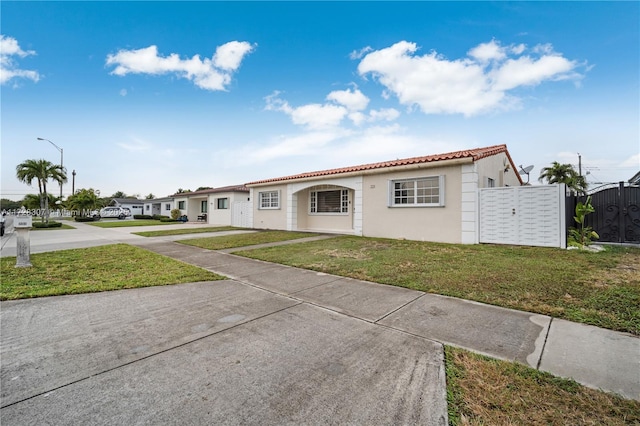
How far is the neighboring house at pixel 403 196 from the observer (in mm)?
9539

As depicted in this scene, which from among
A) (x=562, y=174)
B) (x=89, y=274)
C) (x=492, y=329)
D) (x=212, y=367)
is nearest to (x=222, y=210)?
(x=89, y=274)

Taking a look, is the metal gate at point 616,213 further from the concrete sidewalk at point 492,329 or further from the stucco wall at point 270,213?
the stucco wall at point 270,213

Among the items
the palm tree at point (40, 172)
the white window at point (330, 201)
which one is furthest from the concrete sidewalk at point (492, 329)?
the palm tree at point (40, 172)

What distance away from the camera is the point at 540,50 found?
1016 centimetres

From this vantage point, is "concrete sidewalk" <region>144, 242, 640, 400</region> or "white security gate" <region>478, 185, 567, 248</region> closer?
"concrete sidewalk" <region>144, 242, 640, 400</region>

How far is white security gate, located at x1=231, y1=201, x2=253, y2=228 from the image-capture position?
19.7 m

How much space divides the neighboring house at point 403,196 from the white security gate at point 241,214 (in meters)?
4.24

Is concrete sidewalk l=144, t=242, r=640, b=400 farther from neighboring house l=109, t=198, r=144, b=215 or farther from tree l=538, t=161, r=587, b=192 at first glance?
neighboring house l=109, t=198, r=144, b=215

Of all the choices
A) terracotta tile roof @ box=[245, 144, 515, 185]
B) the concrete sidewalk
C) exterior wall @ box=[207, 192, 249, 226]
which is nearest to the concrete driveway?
the concrete sidewalk

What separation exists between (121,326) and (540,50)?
1501 cm

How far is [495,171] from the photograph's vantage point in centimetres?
1151

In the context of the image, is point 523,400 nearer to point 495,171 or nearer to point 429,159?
point 429,159

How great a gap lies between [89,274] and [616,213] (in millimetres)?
16025

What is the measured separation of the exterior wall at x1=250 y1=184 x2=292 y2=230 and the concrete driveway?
12.6 metres
